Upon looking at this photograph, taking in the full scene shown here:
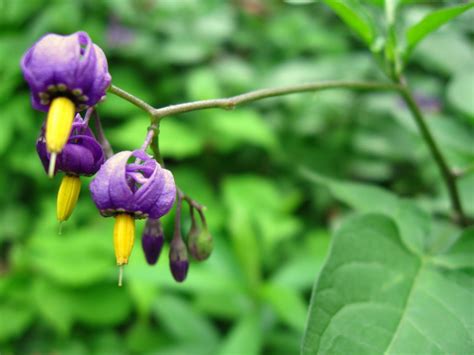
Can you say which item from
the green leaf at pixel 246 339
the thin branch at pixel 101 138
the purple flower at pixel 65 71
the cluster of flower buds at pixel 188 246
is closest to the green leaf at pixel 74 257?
the green leaf at pixel 246 339

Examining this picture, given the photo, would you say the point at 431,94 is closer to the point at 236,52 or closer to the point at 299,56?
the point at 299,56

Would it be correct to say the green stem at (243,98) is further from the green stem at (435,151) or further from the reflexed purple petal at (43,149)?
the reflexed purple petal at (43,149)

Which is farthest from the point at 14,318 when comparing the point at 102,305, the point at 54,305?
the point at 102,305

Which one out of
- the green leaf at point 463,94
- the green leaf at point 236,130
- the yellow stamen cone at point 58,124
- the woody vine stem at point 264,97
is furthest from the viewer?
the green leaf at point 236,130

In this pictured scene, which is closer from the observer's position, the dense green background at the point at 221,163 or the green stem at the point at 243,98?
the green stem at the point at 243,98

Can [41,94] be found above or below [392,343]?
above

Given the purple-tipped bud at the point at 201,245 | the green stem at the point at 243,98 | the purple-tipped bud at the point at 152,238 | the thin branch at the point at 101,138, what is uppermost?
the green stem at the point at 243,98

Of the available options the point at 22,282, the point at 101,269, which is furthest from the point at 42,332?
the point at 101,269
